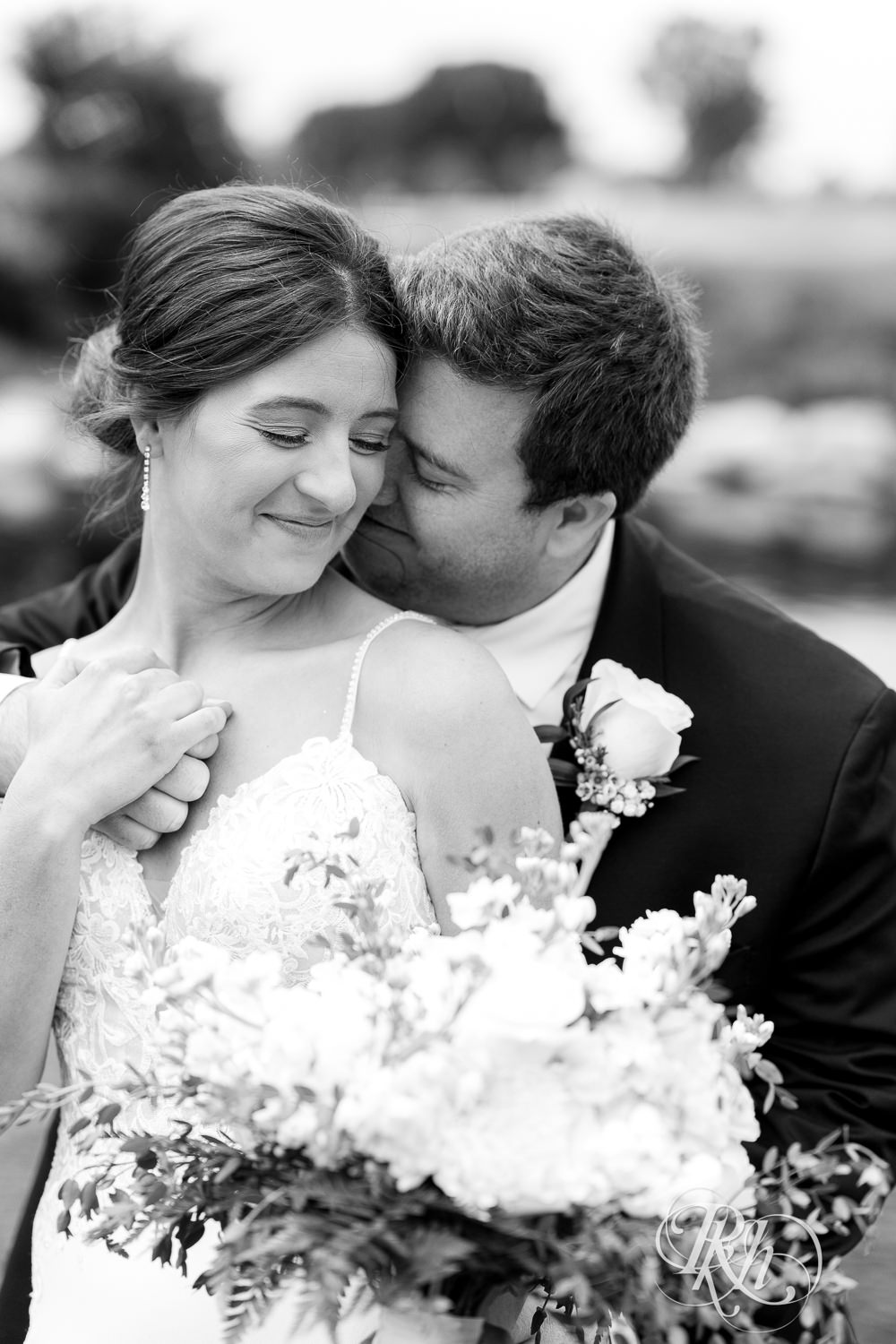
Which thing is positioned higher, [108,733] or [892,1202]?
[108,733]

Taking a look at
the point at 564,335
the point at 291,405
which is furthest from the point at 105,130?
the point at 291,405

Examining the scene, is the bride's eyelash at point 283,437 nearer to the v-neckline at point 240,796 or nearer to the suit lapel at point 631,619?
the v-neckline at point 240,796

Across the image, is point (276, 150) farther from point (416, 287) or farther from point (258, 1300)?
point (258, 1300)

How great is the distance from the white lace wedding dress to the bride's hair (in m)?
0.57

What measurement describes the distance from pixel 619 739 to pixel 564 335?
31.7 inches

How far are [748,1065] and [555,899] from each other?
1.12 feet

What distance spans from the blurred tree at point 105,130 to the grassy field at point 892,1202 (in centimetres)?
439

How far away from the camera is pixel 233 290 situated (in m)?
2.34

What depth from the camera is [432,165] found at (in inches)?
315

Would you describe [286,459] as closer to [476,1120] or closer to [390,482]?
[390,482]

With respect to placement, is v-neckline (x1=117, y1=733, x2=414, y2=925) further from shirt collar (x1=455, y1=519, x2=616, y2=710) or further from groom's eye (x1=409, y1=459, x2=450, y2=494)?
shirt collar (x1=455, y1=519, x2=616, y2=710)

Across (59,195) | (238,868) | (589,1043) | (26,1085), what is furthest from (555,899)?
(59,195)

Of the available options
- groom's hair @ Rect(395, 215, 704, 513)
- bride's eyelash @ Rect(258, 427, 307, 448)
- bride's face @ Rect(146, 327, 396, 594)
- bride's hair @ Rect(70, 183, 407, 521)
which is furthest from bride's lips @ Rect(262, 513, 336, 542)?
groom's hair @ Rect(395, 215, 704, 513)

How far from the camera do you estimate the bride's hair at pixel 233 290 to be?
7.64ft
